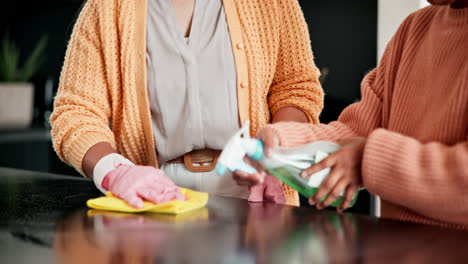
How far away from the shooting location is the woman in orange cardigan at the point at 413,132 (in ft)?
3.24

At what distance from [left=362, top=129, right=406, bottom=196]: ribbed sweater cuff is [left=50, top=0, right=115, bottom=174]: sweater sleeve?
2.29ft

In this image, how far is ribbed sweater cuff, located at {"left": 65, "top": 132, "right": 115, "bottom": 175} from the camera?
57.4 inches

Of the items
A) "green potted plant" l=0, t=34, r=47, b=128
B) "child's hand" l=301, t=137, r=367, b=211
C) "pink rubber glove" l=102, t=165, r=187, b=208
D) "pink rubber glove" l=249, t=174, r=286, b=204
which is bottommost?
"green potted plant" l=0, t=34, r=47, b=128

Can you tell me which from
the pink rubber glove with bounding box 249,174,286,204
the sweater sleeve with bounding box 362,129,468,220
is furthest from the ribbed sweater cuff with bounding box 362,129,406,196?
the pink rubber glove with bounding box 249,174,286,204

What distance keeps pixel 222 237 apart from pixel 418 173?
319mm

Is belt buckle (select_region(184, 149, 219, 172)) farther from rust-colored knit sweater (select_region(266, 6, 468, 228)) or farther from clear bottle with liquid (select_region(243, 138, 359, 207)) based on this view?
clear bottle with liquid (select_region(243, 138, 359, 207))

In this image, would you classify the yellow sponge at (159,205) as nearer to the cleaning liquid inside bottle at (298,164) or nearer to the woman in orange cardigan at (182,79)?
the cleaning liquid inside bottle at (298,164)

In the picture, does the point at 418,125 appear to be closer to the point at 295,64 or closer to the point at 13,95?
the point at 295,64

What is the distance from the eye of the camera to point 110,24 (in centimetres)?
159

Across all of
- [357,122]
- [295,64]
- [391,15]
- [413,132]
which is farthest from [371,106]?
[391,15]

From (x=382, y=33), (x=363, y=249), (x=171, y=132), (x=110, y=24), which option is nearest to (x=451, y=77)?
(x=363, y=249)

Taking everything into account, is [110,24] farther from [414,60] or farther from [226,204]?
[414,60]

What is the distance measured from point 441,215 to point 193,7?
0.84m

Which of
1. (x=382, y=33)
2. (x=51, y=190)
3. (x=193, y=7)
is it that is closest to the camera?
(x=51, y=190)
